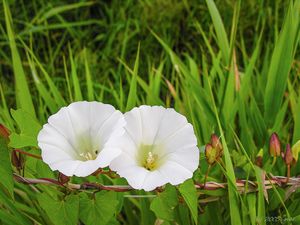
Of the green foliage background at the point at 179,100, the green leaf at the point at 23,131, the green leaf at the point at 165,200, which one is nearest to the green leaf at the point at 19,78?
the green foliage background at the point at 179,100

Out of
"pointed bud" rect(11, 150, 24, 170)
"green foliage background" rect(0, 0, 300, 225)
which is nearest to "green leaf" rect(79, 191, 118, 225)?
"green foliage background" rect(0, 0, 300, 225)

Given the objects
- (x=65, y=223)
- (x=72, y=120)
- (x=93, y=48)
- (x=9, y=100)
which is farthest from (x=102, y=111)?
(x=93, y=48)

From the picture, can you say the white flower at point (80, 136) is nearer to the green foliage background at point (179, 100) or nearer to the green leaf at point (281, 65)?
the green foliage background at point (179, 100)

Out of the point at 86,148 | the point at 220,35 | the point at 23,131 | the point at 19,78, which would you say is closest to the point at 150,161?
the point at 86,148

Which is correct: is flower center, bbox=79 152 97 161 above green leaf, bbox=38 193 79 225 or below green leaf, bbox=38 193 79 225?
above

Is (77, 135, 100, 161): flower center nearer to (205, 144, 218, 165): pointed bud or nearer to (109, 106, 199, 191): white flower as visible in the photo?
(109, 106, 199, 191): white flower

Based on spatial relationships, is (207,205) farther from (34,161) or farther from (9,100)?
(9,100)
